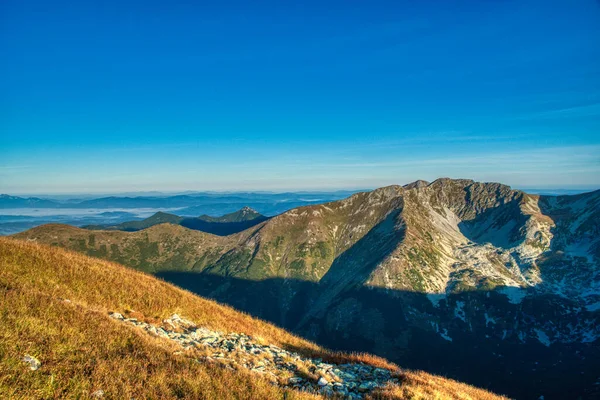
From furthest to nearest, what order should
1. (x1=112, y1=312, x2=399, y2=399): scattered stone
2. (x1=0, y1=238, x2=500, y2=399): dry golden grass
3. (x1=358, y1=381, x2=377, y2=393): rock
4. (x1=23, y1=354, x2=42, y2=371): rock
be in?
(x1=358, y1=381, x2=377, y2=393): rock → (x1=112, y1=312, x2=399, y2=399): scattered stone → (x1=23, y1=354, x2=42, y2=371): rock → (x1=0, y1=238, x2=500, y2=399): dry golden grass

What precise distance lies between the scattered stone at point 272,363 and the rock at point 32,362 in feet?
18.9

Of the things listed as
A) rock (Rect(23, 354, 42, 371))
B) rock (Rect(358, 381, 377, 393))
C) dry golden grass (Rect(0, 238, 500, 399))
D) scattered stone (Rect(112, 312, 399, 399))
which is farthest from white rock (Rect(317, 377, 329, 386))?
rock (Rect(23, 354, 42, 371))

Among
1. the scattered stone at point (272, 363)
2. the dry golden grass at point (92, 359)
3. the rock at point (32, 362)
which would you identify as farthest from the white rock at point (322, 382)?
the rock at point (32, 362)

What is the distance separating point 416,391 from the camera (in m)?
14.2

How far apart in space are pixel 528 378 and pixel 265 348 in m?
215

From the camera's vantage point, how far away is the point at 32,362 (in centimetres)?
981

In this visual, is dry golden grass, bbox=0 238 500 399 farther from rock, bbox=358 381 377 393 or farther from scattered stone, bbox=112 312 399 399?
scattered stone, bbox=112 312 399 399

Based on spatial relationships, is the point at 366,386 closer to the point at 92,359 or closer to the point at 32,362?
the point at 92,359

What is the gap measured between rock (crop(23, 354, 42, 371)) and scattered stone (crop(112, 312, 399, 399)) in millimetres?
5746

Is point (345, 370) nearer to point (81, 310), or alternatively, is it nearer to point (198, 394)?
point (198, 394)

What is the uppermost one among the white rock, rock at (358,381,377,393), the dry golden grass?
the dry golden grass

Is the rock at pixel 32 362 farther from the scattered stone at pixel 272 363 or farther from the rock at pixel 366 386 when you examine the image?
the rock at pixel 366 386

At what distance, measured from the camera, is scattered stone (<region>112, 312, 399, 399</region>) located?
14336 mm

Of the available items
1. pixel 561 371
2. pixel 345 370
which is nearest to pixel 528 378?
pixel 561 371
